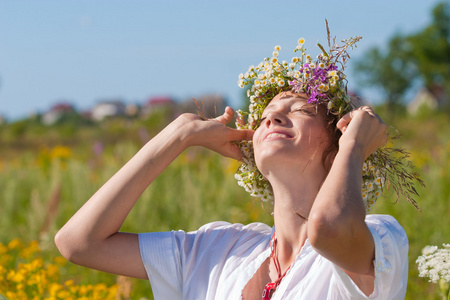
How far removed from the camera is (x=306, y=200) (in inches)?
67.2

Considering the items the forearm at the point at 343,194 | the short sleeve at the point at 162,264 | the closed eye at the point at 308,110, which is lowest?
the short sleeve at the point at 162,264

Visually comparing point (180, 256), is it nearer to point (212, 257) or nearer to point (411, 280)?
point (212, 257)

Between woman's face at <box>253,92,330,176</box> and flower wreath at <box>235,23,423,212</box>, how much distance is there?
0.15 ft

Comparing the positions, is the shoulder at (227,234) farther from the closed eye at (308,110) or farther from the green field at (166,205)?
the green field at (166,205)

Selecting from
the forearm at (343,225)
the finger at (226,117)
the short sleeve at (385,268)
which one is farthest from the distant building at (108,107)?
the forearm at (343,225)

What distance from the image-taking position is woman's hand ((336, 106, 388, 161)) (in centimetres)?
154

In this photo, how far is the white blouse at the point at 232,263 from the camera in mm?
1576

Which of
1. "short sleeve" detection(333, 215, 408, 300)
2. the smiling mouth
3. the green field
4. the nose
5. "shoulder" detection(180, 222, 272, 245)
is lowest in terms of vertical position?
the green field

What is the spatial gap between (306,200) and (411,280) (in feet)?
7.99

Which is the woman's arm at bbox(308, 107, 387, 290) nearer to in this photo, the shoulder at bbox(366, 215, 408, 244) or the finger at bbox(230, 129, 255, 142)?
the shoulder at bbox(366, 215, 408, 244)

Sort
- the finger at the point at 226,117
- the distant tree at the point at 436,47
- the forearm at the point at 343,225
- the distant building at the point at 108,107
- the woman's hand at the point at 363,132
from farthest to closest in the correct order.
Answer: the distant building at the point at 108,107, the distant tree at the point at 436,47, the finger at the point at 226,117, the woman's hand at the point at 363,132, the forearm at the point at 343,225

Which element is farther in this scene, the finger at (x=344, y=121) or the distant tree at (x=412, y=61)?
the distant tree at (x=412, y=61)

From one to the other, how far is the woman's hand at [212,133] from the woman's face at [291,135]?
190 millimetres

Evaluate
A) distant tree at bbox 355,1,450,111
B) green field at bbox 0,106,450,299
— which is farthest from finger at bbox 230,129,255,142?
distant tree at bbox 355,1,450,111
